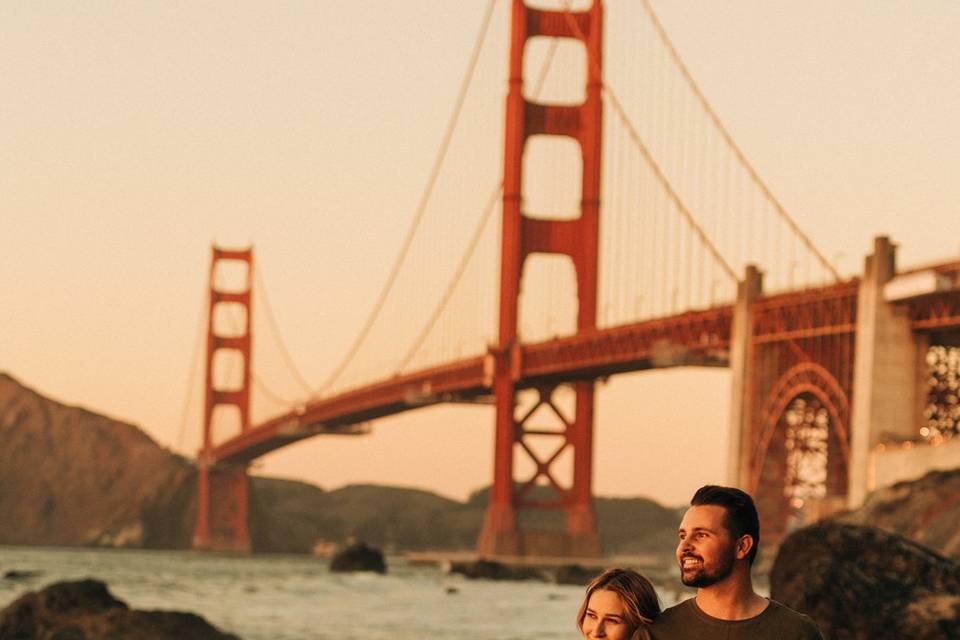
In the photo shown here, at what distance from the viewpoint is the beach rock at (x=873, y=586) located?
531 inches

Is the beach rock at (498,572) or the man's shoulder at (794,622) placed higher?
the man's shoulder at (794,622)

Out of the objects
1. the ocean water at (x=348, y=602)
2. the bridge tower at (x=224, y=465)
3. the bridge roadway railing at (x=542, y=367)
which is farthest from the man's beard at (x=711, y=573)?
the bridge tower at (x=224, y=465)

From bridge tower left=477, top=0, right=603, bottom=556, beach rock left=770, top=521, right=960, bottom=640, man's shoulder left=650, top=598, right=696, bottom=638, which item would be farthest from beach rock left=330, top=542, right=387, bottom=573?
man's shoulder left=650, top=598, right=696, bottom=638

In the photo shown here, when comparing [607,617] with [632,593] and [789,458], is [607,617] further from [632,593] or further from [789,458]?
[789,458]

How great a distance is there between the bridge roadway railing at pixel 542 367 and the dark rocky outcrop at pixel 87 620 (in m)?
21.2

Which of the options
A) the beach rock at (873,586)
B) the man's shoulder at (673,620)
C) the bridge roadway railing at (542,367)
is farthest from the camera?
the bridge roadway railing at (542,367)

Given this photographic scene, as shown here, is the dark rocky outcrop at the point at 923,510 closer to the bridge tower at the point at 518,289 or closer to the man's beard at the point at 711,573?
the bridge tower at the point at 518,289

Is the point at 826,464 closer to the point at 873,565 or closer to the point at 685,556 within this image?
the point at 873,565

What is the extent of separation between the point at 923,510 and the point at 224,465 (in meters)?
59.8

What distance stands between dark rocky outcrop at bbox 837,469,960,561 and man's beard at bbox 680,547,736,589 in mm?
24452

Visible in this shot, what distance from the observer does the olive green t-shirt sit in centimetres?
367

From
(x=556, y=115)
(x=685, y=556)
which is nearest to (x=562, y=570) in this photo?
(x=556, y=115)

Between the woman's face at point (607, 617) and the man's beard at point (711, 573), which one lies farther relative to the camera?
the woman's face at point (607, 617)

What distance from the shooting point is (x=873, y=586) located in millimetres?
14016
